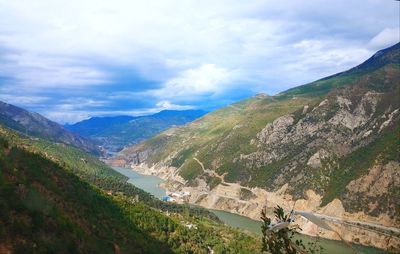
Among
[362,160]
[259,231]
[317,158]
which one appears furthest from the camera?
[317,158]

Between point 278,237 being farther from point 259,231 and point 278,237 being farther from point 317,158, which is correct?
point 317,158

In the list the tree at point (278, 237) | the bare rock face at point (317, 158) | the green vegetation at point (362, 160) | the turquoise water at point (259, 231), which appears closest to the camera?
the tree at point (278, 237)

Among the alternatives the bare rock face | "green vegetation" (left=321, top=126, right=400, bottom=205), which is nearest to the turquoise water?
"green vegetation" (left=321, top=126, right=400, bottom=205)

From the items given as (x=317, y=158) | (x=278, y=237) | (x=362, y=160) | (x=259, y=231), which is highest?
(x=278, y=237)

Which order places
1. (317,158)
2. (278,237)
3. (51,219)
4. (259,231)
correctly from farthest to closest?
(317,158), (259,231), (51,219), (278,237)

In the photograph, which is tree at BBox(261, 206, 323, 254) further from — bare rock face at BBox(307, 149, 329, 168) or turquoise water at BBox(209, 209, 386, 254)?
bare rock face at BBox(307, 149, 329, 168)

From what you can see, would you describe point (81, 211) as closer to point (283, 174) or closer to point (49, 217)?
point (49, 217)

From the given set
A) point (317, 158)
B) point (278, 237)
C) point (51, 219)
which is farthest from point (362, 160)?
point (278, 237)

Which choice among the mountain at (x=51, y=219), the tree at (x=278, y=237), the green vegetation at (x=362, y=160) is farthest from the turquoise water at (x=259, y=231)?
the tree at (x=278, y=237)

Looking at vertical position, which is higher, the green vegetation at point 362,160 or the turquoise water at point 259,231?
the green vegetation at point 362,160

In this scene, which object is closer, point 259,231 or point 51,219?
point 51,219

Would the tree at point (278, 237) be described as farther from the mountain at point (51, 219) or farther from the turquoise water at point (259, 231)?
the turquoise water at point (259, 231)

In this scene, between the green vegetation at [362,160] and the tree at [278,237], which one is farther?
the green vegetation at [362,160]
